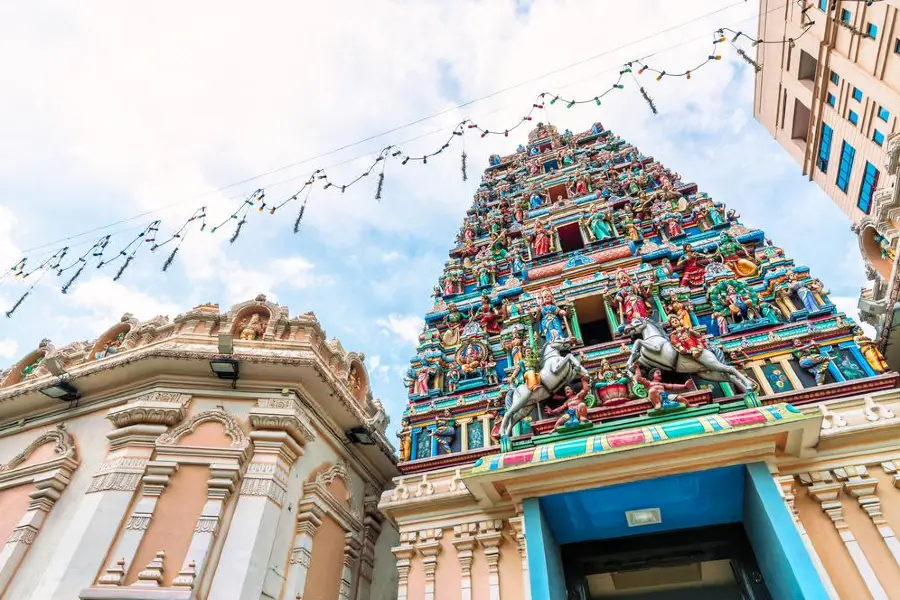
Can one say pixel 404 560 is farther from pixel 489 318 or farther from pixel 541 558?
pixel 489 318

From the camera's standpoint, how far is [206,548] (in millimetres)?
7598

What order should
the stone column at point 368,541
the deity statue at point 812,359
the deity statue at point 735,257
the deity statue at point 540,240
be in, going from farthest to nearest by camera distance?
1. the deity statue at point 540,240
2. the deity statue at point 735,257
3. the stone column at point 368,541
4. the deity statue at point 812,359

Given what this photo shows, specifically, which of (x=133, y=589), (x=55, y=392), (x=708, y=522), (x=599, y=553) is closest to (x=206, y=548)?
(x=133, y=589)

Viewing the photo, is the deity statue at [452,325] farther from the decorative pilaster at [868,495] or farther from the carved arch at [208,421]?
the decorative pilaster at [868,495]

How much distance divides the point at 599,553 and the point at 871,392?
17.8 ft

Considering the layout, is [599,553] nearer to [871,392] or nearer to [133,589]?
[871,392]

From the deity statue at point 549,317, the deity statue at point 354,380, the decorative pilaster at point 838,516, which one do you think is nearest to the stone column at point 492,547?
the deity statue at point 549,317

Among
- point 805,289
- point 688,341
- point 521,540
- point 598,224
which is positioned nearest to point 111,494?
point 521,540

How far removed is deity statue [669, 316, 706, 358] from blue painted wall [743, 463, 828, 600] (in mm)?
2616

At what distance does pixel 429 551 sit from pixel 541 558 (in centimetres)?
217

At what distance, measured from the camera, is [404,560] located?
8617 mm

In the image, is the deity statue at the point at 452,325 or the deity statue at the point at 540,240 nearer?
the deity statue at the point at 452,325

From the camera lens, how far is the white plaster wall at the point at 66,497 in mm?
7562

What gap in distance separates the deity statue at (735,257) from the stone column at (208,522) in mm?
11949
